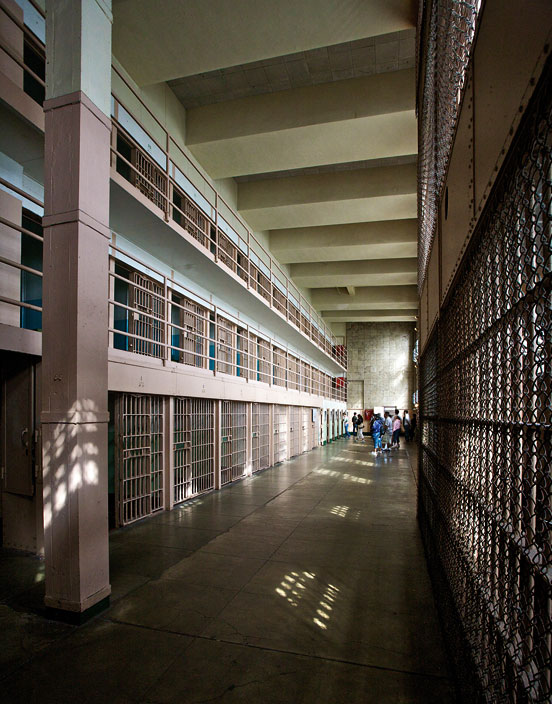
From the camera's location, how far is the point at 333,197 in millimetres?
11062

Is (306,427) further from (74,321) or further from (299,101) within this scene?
(74,321)

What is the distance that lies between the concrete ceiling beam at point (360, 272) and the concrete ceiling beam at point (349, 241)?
1.68 m

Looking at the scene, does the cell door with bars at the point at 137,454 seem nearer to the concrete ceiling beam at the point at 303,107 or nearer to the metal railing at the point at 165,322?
the metal railing at the point at 165,322

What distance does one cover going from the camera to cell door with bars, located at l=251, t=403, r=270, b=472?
12.1 m

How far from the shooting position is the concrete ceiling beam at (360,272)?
16578mm

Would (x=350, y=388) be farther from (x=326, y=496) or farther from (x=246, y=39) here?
(x=246, y=39)

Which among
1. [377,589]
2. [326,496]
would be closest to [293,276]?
[326,496]

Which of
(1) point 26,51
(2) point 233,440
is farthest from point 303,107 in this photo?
(2) point 233,440

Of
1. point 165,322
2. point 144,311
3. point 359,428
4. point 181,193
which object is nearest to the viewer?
point 165,322

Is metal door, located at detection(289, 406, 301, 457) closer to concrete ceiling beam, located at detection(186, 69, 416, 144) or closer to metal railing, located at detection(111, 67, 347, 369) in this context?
metal railing, located at detection(111, 67, 347, 369)

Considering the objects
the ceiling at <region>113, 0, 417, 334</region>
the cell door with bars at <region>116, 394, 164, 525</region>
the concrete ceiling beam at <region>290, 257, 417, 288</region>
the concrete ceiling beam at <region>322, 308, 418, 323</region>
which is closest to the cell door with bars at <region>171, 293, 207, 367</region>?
the cell door with bars at <region>116, 394, 164, 525</region>

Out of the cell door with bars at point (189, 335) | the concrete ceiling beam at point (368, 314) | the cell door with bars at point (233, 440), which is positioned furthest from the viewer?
the concrete ceiling beam at point (368, 314)

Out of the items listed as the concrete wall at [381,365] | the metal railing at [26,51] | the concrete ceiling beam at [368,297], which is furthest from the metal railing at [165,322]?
the concrete wall at [381,365]

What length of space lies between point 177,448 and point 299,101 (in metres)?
6.75
